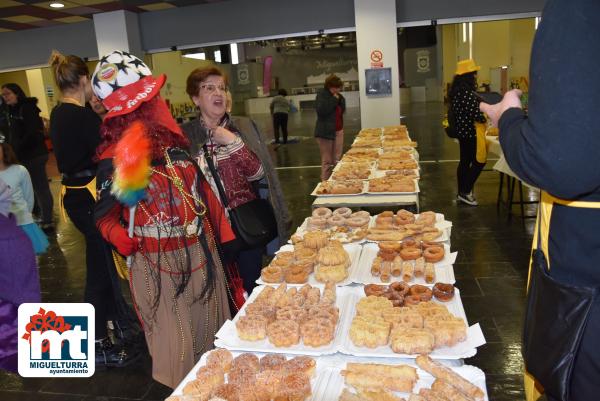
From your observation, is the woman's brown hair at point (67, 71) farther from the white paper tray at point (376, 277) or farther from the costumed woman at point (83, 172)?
the white paper tray at point (376, 277)

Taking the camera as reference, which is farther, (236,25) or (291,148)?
(291,148)

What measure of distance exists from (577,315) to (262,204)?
6.25ft

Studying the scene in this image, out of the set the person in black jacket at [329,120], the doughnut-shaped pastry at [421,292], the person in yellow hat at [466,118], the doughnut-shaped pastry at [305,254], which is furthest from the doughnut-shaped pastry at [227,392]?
the person in black jacket at [329,120]

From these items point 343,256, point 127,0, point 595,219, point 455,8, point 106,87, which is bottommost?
point 343,256

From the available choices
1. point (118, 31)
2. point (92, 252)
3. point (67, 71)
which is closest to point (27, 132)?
point (67, 71)

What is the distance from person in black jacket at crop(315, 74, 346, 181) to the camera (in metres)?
7.52

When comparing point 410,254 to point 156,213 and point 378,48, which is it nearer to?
point 156,213

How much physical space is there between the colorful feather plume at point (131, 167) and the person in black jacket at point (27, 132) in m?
5.19

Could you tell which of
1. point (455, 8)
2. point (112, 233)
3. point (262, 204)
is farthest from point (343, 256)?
point (455, 8)

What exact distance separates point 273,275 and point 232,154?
708mm

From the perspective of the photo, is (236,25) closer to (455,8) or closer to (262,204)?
(455,8)

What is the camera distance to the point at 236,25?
974cm

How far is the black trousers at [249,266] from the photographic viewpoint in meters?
3.02

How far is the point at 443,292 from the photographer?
197 centimetres
